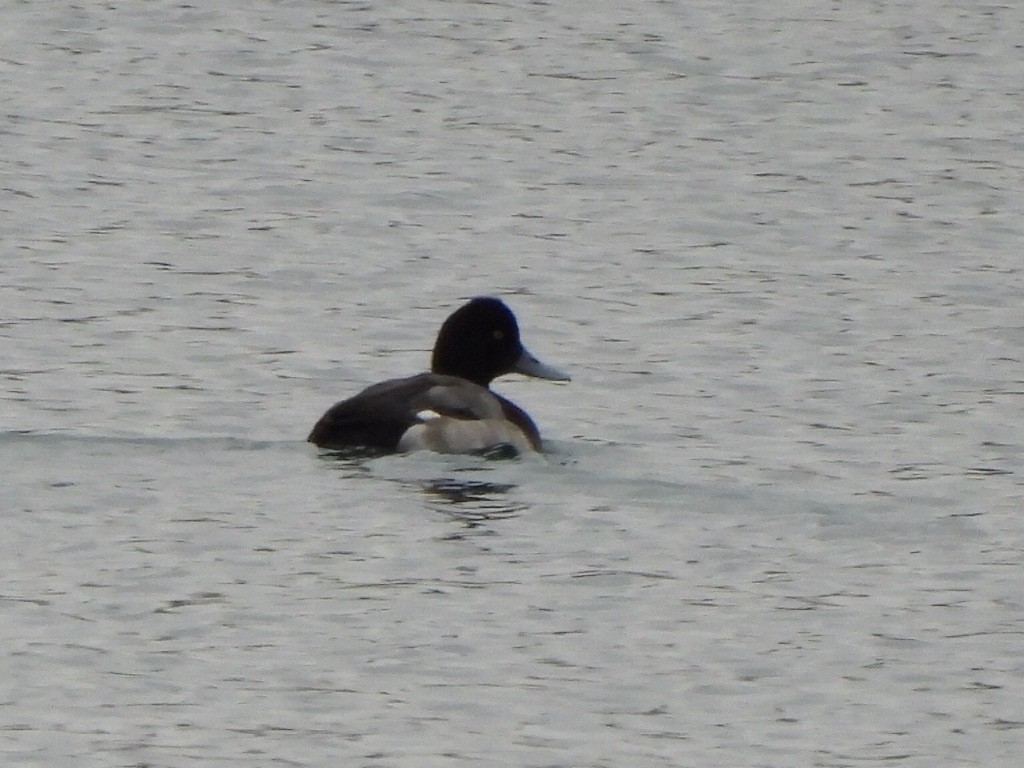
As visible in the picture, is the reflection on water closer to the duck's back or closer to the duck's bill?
the duck's back

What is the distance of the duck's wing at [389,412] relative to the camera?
11969 mm

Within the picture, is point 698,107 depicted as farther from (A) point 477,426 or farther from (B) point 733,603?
(B) point 733,603

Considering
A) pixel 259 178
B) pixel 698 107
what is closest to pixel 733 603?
pixel 259 178

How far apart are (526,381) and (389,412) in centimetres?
305

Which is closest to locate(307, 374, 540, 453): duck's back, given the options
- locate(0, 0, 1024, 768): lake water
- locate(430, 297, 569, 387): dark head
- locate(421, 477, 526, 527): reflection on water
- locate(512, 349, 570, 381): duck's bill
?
locate(0, 0, 1024, 768): lake water

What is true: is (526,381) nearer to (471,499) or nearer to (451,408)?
(451,408)

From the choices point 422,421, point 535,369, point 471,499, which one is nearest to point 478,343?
point 535,369

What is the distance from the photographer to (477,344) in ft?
43.8

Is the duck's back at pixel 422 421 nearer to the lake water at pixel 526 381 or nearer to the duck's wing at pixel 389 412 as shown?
the duck's wing at pixel 389 412

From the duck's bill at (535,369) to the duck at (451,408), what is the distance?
0.10 metres

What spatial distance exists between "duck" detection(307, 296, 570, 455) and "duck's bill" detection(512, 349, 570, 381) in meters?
0.10

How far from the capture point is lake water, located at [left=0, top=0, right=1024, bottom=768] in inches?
348

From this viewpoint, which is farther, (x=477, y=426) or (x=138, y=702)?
(x=477, y=426)

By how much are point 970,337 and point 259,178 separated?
599cm
